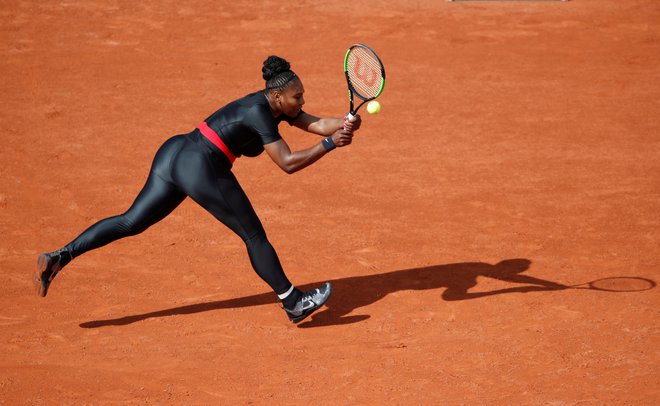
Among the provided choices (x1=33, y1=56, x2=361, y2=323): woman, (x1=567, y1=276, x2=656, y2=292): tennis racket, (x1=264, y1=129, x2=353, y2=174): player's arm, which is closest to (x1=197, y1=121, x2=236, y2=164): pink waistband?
(x1=33, y1=56, x2=361, y2=323): woman

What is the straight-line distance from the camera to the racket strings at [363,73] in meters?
7.54

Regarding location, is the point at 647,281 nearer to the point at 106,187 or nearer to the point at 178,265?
the point at 178,265

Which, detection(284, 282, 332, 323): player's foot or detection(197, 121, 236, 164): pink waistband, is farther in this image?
detection(284, 282, 332, 323): player's foot

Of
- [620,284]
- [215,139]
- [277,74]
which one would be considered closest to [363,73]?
[277,74]

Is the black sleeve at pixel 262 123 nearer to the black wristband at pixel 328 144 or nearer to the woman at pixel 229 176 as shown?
the woman at pixel 229 176

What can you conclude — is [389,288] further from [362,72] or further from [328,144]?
[362,72]

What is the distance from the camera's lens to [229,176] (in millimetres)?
7246

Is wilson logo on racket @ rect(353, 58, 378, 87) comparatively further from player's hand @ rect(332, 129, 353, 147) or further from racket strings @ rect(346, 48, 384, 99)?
player's hand @ rect(332, 129, 353, 147)

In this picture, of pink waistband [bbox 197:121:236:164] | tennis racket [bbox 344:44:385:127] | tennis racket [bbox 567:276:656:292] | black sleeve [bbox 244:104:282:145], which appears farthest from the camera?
tennis racket [bbox 567:276:656:292]

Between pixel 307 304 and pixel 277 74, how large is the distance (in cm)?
178

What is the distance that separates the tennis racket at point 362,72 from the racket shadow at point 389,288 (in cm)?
161

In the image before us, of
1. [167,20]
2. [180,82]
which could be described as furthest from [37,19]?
[180,82]

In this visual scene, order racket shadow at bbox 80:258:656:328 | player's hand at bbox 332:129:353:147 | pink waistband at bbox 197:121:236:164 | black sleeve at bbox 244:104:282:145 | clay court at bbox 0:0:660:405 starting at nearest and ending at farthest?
clay court at bbox 0:0:660:405
player's hand at bbox 332:129:353:147
black sleeve at bbox 244:104:282:145
pink waistband at bbox 197:121:236:164
racket shadow at bbox 80:258:656:328

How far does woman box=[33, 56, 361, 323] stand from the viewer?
7.14 metres
